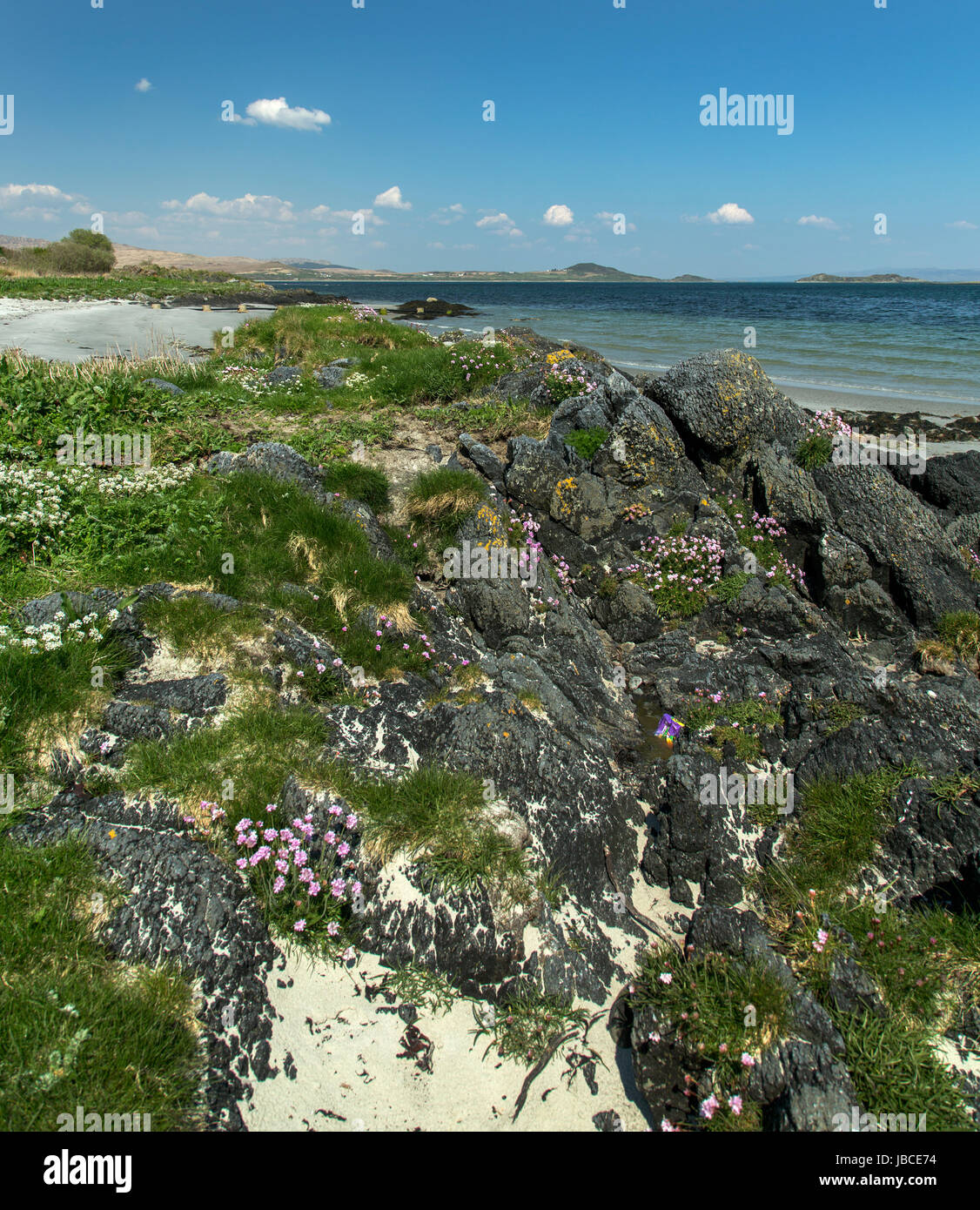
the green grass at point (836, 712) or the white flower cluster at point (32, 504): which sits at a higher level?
the white flower cluster at point (32, 504)

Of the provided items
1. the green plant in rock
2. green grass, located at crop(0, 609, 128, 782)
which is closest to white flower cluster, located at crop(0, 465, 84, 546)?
green grass, located at crop(0, 609, 128, 782)

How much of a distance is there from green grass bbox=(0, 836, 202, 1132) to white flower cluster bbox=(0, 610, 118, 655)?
1.58m

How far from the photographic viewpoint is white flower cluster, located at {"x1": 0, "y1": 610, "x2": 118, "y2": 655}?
496 cm

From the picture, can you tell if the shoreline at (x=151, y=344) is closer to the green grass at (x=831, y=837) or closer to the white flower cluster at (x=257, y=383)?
the white flower cluster at (x=257, y=383)

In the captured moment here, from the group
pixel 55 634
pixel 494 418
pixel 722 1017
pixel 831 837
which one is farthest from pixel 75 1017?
pixel 494 418

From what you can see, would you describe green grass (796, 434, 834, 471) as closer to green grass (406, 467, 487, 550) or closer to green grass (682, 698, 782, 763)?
green grass (682, 698, 782, 763)

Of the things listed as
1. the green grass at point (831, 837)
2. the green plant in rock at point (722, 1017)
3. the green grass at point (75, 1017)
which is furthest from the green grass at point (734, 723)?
the green grass at point (75, 1017)

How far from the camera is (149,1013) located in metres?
3.45

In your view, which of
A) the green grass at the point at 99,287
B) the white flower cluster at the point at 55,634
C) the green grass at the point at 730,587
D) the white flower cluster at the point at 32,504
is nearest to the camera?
the white flower cluster at the point at 55,634

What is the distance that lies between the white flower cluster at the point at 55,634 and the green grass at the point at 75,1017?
1.58m

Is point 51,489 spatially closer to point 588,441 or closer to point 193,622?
point 193,622

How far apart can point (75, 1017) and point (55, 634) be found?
9.67 ft

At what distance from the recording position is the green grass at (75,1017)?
304 cm
